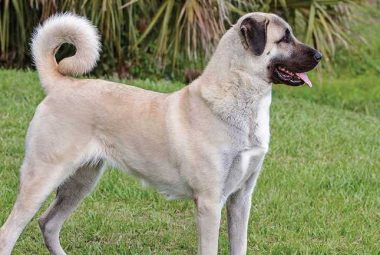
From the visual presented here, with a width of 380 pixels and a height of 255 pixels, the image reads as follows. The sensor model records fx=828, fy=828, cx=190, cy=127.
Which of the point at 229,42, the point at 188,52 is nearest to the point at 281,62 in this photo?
the point at 229,42

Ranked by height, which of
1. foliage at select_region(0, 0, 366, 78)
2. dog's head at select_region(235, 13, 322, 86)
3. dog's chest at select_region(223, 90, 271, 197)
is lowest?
foliage at select_region(0, 0, 366, 78)

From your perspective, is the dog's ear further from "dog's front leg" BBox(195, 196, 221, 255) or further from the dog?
"dog's front leg" BBox(195, 196, 221, 255)

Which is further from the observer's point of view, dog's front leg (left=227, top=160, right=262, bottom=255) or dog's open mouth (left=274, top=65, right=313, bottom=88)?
dog's front leg (left=227, top=160, right=262, bottom=255)

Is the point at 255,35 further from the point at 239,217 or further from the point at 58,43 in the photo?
the point at 58,43

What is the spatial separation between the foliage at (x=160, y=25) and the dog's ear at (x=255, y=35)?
5.22 m

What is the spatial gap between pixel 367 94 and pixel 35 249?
8.49m

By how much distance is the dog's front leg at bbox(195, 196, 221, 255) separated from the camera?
4477mm

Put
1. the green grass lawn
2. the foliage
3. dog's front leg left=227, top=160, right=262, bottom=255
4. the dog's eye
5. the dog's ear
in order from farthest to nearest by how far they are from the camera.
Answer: the foliage, the green grass lawn, dog's front leg left=227, top=160, right=262, bottom=255, the dog's eye, the dog's ear

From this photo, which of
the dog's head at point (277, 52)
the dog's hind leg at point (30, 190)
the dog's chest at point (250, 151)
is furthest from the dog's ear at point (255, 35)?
the dog's hind leg at point (30, 190)

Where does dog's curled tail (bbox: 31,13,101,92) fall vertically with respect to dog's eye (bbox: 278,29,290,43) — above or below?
below

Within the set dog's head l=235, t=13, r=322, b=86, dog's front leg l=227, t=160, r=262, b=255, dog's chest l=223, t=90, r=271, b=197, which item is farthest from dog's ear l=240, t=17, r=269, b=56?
dog's front leg l=227, t=160, r=262, b=255

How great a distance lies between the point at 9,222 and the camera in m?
4.67

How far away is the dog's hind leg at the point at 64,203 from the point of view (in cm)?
502

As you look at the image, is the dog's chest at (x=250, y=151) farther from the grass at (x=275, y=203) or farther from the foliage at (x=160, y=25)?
the foliage at (x=160, y=25)
